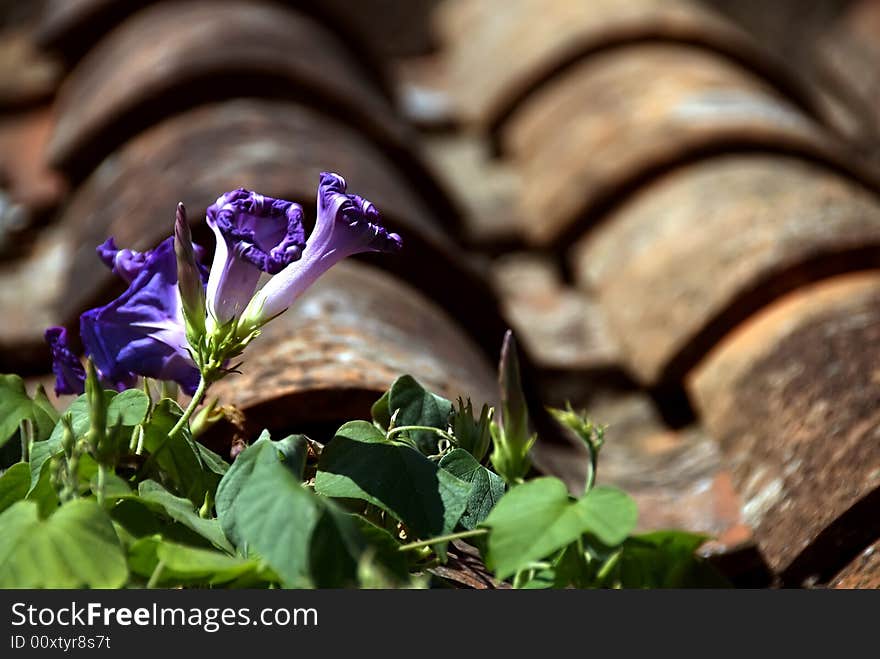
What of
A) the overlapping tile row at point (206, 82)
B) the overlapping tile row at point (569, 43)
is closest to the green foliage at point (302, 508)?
the overlapping tile row at point (206, 82)

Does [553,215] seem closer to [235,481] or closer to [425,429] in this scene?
[425,429]

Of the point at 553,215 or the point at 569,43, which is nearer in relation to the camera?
the point at 553,215

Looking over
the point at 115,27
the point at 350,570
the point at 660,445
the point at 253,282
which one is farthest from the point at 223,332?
the point at 115,27

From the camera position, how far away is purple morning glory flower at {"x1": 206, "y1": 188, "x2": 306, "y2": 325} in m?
0.97

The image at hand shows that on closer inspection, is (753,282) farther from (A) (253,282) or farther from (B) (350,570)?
(B) (350,570)

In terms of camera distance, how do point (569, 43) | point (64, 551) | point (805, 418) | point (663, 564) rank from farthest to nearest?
point (569, 43), point (805, 418), point (663, 564), point (64, 551)

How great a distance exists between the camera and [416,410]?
98 centimetres

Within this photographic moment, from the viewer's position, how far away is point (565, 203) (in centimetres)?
229

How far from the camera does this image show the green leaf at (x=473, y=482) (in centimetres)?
90

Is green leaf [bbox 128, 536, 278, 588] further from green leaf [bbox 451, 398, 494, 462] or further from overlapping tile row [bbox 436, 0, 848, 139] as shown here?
overlapping tile row [bbox 436, 0, 848, 139]

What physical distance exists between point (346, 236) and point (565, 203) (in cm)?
135

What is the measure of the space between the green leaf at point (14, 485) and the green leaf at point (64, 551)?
0.44 feet

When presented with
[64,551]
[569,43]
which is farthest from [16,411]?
[569,43]

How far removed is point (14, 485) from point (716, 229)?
1.25 m
